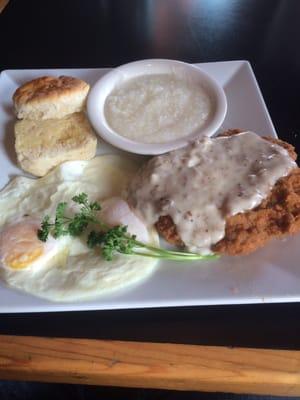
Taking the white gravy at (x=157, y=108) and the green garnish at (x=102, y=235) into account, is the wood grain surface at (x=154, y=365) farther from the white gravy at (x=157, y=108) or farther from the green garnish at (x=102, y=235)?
the white gravy at (x=157, y=108)

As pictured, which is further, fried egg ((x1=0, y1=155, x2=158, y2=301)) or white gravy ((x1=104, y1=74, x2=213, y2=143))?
white gravy ((x1=104, y1=74, x2=213, y2=143))

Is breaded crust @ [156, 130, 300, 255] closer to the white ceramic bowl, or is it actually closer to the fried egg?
the fried egg

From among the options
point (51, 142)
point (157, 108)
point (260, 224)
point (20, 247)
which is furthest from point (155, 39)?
point (20, 247)

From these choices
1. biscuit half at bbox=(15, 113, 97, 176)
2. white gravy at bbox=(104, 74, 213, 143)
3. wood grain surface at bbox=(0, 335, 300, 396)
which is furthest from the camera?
white gravy at bbox=(104, 74, 213, 143)

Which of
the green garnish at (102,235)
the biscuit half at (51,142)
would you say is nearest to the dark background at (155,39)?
the green garnish at (102,235)

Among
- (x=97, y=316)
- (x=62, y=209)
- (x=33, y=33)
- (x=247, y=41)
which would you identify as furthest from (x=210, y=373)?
(x=33, y=33)

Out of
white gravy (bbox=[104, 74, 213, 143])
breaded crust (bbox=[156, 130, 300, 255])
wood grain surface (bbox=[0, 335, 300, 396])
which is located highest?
white gravy (bbox=[104, 74, 213, 143])

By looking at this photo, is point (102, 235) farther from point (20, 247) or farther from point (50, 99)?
point (50, 99)

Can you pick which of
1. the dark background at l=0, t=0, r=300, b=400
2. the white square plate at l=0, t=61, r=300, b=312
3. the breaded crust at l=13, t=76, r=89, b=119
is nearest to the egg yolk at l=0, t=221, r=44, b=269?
the white square plate at l=0, t=61, r=300, b=312
